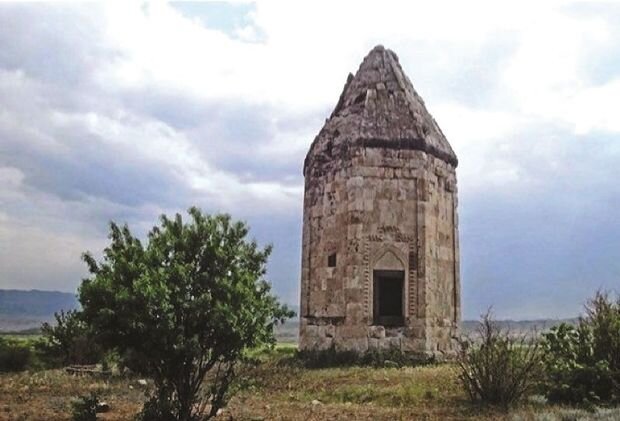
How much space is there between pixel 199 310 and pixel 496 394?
19.1ft

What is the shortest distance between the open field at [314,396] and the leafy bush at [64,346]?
449cm

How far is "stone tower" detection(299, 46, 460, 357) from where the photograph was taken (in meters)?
17.8

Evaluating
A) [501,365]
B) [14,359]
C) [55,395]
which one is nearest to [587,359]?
[501,365]

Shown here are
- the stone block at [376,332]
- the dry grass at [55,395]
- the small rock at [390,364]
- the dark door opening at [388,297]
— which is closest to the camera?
the dry grass at [55,395]

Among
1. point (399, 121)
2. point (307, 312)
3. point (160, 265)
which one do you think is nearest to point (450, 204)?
point (399, 121)

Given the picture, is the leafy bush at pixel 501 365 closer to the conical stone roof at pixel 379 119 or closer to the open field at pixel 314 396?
the open field at pixel 314 396

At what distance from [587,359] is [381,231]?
7359 mm

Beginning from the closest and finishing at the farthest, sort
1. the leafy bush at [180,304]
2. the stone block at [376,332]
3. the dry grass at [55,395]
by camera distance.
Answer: the leafy bush at [180,304]
the dry grass at [55,395]
the stone block at [376,332]

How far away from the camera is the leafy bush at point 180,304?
8.11 metres

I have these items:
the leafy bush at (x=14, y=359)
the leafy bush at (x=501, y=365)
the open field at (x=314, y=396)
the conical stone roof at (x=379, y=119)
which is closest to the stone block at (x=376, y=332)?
the open field at (x=314, y=396)

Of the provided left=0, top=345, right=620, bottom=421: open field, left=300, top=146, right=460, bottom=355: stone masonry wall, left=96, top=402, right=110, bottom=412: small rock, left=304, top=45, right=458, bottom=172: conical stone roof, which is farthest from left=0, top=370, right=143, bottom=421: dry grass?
left=304, top=45, right=458, bottom=172: conical stone roof

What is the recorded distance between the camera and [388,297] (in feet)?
61.2

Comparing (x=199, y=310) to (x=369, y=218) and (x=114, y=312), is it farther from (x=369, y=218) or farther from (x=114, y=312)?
(x=369, y=218)

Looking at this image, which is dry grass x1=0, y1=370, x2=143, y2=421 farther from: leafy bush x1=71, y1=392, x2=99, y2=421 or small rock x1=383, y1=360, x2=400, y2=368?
small rock x1=383, y1=360, x2=400, y2=368
